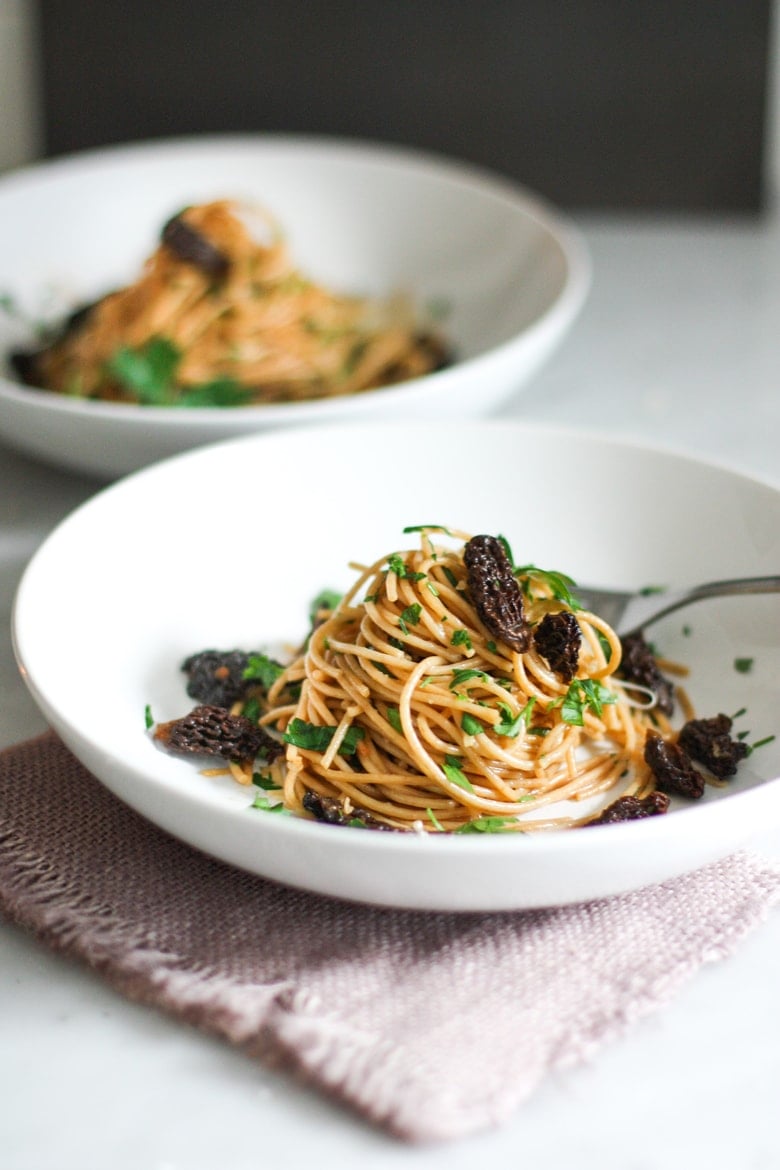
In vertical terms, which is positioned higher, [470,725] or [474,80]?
[474,80]

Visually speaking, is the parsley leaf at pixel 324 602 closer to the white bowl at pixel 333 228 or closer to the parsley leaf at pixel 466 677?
the parsley leaf at pixel 466 677

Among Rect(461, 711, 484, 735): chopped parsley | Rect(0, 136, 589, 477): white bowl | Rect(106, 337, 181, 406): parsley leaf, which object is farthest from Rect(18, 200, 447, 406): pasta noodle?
Rect(461, 711, 484, 735): chopped parsley

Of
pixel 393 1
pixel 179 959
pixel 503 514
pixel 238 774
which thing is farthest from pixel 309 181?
pixel 179 959

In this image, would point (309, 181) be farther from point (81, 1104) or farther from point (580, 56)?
point (81, 1104)

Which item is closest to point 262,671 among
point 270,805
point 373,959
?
point 270,805

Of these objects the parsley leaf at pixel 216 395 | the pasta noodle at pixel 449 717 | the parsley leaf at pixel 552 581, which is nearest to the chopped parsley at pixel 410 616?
the pasta noodle at pixel 449 717

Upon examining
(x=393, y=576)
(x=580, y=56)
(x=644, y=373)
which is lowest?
(x=644, y=373)

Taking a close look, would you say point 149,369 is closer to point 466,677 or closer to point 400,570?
point 400,570
